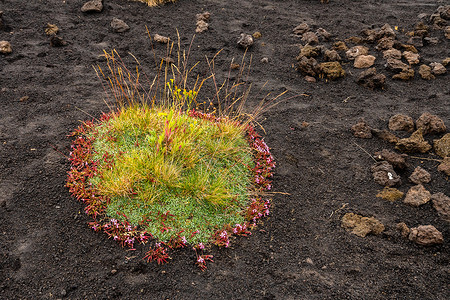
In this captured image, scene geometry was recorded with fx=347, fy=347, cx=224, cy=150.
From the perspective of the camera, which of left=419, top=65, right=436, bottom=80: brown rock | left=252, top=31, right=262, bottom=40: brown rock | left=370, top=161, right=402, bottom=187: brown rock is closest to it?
left=370, top=161, right=402, bottom=187: brown rock

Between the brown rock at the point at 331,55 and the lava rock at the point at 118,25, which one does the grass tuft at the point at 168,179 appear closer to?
the brown rock at the point at 331,55

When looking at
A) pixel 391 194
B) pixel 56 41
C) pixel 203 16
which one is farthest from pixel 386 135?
pixel 56 41

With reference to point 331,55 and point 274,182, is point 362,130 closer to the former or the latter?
point 274,182

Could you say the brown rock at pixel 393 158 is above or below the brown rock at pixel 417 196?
above

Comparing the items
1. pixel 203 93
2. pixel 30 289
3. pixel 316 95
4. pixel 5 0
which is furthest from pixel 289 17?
pixel 30 289

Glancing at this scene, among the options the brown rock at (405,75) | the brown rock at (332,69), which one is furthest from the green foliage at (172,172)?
the brown rock at (405,75)

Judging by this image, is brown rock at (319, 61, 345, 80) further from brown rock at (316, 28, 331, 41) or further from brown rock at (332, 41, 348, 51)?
brown rock at (316, 28, 331, 41)

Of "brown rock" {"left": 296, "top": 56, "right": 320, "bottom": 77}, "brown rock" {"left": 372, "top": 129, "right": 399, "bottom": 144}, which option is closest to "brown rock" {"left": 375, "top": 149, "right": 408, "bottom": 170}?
"brown rock" {"left": 372, "top": 129, "right": 399, "bottom": 144}
